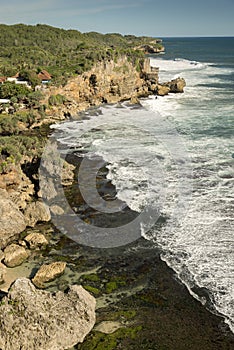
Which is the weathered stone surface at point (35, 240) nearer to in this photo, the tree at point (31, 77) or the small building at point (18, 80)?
the tree at point (31, 77)

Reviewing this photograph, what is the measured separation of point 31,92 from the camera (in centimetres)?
5100

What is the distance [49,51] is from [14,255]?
90.7m

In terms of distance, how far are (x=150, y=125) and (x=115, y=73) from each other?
2145cm

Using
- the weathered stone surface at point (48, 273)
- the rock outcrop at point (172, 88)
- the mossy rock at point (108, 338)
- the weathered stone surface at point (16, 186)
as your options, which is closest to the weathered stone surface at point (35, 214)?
the weathered stone surface at point (16, 186)

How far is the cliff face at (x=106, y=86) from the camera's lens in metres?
54.4

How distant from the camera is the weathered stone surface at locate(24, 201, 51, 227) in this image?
22547 millimetres

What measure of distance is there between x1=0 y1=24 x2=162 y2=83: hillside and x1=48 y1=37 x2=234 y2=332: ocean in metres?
11.6

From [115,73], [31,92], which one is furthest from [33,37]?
[31,92]

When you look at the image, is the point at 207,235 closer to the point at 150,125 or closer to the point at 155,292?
the point at 155,292

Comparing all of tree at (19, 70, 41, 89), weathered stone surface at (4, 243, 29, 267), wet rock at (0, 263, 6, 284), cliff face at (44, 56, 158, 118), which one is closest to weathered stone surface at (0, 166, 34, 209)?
weathered stone surface at (4, 243, 29, 267)

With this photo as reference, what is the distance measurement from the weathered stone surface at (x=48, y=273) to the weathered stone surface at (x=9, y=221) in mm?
3790

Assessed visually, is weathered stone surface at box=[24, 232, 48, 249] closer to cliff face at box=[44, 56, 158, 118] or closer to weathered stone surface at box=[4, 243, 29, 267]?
weathered stone surface at box=[4, 243, 29, 267]

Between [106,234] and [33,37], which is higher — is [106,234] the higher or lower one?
the lower one

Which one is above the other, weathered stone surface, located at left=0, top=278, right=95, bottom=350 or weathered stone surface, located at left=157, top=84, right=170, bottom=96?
weathered stone surface, located at left=157, top=84, right=170, bottom=96
